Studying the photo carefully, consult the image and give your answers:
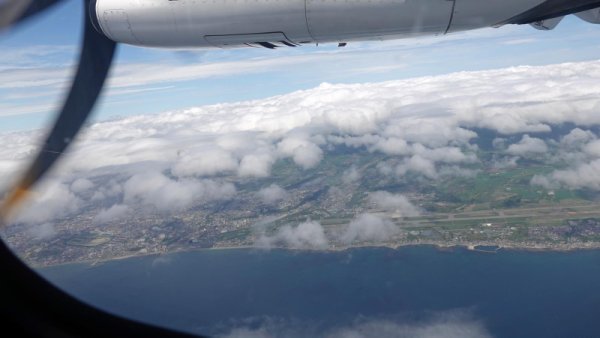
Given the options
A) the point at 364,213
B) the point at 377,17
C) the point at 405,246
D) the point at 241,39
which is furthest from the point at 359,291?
the point at 377,17

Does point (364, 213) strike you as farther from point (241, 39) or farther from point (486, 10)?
point (486, 10)

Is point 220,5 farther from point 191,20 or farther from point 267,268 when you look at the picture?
point 267,268

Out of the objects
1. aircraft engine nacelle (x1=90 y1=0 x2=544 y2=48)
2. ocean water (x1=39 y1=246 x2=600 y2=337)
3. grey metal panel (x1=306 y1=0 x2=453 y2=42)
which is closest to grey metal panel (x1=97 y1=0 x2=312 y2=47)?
aircraft engine nacelle (x1=90 y1=0 x2=544 y2=48)

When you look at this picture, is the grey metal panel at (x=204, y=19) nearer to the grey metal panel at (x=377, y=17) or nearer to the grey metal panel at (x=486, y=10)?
the grey metal panel at (x=377, y=17)

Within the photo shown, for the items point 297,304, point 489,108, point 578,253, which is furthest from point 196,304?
point 489,108

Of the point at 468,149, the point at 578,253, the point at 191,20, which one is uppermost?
the point at 191,20
